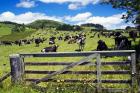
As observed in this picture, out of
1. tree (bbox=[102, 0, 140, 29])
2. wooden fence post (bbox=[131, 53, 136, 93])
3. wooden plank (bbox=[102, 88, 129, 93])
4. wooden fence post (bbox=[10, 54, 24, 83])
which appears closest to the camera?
wooden fence post (bbox=[131, 53, 136, 93])

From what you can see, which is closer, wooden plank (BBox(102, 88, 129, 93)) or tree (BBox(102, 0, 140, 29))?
wooden plank (BBox(102, 88, 129, 93))

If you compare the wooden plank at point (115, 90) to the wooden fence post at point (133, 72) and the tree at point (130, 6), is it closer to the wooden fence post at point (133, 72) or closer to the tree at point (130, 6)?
the wooden fence post at point (133, 72)

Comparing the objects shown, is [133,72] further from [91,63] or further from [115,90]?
[91,63]

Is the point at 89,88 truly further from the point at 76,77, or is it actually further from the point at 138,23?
the point at 138,23

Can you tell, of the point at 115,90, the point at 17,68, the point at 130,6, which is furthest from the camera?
the point at 130,6

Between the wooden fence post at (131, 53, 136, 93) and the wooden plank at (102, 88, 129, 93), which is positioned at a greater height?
the wooden fence post at (131, 53, 136, 93)

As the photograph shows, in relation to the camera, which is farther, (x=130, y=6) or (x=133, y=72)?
(x=130, y=6)

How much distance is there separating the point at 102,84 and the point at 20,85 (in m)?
3.61

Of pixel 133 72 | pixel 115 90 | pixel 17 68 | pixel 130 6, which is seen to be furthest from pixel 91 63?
pixel 130 6

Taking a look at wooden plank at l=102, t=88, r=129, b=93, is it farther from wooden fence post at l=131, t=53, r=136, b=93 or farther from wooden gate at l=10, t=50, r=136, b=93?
wooden fence post at l=131, t=53, r=136, b=93

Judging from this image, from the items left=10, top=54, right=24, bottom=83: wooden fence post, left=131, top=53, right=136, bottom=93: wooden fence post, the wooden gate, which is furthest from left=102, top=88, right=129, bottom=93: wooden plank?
left=10, top=54, right=24, bottom=83: wooden fence post

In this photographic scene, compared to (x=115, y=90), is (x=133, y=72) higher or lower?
higher

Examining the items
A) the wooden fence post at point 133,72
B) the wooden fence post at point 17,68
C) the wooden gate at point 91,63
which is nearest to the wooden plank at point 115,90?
the wooden gate at point 91,63

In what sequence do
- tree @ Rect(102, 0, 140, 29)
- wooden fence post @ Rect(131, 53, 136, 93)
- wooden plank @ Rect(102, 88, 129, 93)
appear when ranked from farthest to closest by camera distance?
tree @ Rect(102, 0, 140, 29)
wooden plank @ Rect(102, 88, 129, 93)
wooden fence post @ Rect(131, 53, 136, 93)
